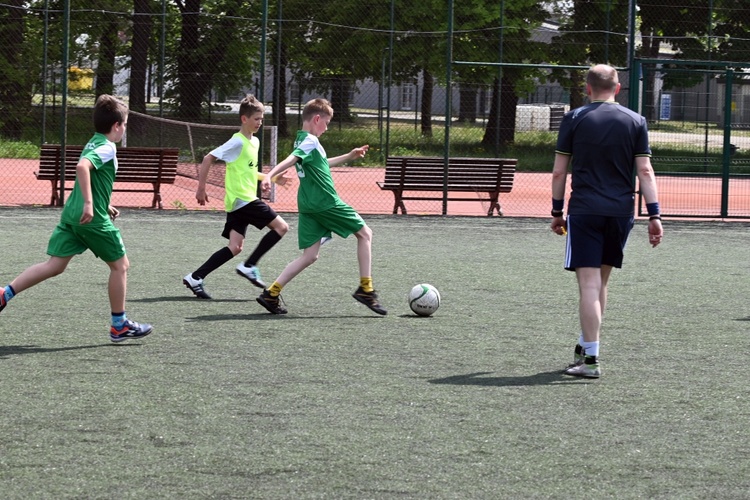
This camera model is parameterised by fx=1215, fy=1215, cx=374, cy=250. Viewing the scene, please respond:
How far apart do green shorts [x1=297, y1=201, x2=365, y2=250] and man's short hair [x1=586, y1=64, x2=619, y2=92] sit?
2540mm

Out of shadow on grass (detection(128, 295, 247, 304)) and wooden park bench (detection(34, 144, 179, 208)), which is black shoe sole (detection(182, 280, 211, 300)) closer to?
shadow on grass (detection(128, 295, 247, 304))

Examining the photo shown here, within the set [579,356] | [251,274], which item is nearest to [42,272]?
[251,274]

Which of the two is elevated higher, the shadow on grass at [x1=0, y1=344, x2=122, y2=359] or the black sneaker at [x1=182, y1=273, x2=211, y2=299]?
the black sneaker at [x1=182, y1=273, x2=211, y2=299]

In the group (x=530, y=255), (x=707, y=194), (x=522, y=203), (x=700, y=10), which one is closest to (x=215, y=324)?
(x=530, y=255)

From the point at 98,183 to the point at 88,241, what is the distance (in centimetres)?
35

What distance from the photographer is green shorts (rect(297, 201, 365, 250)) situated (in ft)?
28.3

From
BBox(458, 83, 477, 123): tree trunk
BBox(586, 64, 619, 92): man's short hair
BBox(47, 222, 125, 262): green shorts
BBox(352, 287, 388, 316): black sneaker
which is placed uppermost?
BBox(458, 83, 477, 123): tree trunk

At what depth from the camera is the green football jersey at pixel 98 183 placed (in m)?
6.98

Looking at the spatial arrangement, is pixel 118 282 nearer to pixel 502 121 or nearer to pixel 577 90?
pixel 502 121

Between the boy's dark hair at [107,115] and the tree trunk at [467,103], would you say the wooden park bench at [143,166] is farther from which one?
the tree trunk at [467,103]

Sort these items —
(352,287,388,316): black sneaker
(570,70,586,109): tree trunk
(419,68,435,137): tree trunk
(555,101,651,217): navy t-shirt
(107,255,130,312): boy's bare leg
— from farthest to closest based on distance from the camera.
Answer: (570,70,586,109): tree trunk, (419,68,435,137): tree trunk, (352,287,388,316): black sneaker, (107,255,130,312): boy's bare leg, (555,101,651,217): navy t-shirt

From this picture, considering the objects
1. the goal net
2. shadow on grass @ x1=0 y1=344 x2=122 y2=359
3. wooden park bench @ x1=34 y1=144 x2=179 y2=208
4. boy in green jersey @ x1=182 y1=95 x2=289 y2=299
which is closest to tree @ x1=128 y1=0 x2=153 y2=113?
the goal net

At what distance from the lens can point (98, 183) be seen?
704cm

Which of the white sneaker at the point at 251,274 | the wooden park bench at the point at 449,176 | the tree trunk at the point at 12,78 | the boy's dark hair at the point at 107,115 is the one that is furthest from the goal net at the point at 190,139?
the boy's dark hair at the point at 107,115
